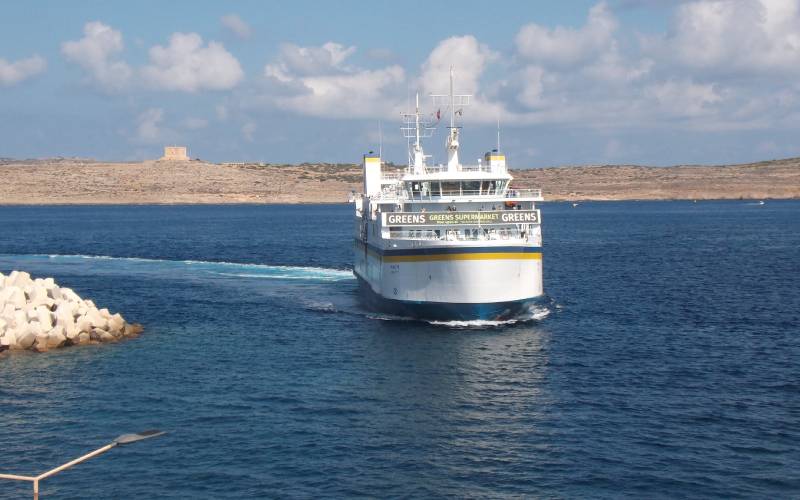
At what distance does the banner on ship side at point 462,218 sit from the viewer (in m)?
50.1

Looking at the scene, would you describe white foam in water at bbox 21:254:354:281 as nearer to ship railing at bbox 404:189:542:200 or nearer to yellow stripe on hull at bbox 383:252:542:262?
ship railing at bbox 404:189:542:200

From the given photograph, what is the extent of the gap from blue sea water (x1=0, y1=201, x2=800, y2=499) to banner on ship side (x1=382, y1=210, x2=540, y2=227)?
5708 millimetres

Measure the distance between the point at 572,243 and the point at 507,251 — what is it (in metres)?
68.0

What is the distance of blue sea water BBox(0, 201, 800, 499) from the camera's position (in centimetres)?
2662

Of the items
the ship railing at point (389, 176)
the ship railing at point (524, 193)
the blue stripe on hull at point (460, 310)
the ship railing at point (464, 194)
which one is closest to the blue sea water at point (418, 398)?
the blue stripe on hull at point (460, 310)

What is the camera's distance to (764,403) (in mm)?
33719

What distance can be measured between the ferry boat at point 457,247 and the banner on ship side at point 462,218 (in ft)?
0.18

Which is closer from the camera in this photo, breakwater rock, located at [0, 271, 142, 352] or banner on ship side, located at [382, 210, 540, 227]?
breakwater rock, located at [0, 271, 142, 352]

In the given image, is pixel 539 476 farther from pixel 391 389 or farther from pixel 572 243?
pixel 572 243

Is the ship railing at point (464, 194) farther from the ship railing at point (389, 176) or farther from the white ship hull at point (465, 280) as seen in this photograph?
the ship railing at point (389, 176)

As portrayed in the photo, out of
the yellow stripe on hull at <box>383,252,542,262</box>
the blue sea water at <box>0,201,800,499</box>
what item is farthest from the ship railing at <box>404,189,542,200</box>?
the blue sea water at <box>0,201,800,499</box>

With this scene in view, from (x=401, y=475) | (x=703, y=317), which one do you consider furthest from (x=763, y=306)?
(x=401, y=475)

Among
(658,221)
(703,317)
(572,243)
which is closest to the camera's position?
(703,317)

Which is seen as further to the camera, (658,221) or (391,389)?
(658,221)
